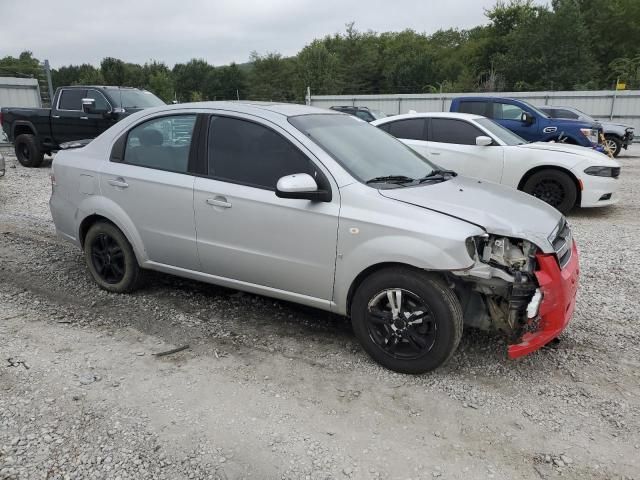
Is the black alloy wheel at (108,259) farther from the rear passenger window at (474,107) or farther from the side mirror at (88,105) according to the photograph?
the rear passenger window at (474,107)

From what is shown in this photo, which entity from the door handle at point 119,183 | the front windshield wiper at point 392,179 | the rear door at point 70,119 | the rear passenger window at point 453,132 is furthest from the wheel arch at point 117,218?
the rear door at point 70,119

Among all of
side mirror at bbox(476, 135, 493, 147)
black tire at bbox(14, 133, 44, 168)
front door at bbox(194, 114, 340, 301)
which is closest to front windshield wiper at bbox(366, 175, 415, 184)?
front door at bbox(194, 114, 340, 301)

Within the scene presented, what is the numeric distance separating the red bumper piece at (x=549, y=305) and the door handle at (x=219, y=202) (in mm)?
2169

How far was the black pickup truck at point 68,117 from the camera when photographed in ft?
38.9

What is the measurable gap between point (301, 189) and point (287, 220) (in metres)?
0.33

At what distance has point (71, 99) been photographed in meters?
12.3

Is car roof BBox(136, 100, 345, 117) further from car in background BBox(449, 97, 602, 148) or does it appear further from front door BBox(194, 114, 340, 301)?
car in background BBox(449, 97, 602, 148)

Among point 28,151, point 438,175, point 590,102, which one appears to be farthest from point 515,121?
point 590,102

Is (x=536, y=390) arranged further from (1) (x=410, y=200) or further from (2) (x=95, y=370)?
(2) (x=95, y=370)

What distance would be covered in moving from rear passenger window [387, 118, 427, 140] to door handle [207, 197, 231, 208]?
17.5 feet

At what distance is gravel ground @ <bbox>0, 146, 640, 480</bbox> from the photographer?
2600 mm

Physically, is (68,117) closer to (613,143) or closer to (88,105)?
(88,105)

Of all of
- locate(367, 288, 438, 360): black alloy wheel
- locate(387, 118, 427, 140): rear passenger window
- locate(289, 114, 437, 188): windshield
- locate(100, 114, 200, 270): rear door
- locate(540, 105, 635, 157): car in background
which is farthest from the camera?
locate(540, 105, 635, 157): car in background

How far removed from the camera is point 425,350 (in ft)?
10.6
